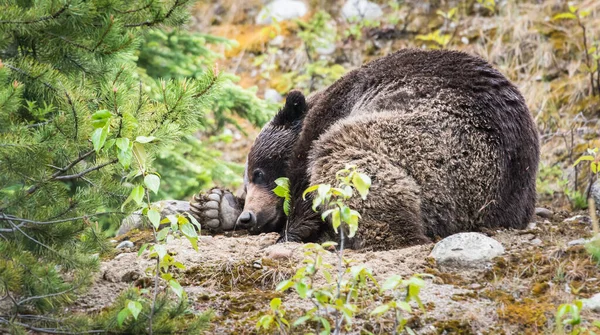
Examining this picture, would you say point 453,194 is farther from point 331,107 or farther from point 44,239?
point 44,239

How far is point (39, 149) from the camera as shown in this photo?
10.6ft

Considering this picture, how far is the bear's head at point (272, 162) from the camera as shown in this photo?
621 cm

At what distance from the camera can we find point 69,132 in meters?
3.30

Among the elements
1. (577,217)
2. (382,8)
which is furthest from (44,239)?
(382,8)

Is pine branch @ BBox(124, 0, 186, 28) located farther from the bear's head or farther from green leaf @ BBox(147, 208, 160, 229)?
the bear's head

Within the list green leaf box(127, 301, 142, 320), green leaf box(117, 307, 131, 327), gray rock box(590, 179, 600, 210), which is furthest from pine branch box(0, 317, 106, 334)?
gray rock box(590, 179, 600, 210)

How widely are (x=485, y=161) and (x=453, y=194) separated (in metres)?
0.36

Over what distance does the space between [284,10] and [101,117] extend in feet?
34.0

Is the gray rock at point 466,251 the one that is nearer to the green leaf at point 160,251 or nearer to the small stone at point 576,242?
the small stone at point 576,242

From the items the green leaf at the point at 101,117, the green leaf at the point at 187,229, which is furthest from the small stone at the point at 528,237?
the green leaf at the point at 101,117

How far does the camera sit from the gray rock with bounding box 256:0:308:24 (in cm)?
1277

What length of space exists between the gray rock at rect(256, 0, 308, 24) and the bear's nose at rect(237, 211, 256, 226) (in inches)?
289

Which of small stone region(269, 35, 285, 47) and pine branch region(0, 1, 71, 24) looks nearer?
pine branch region(0, 1, 71, 24)

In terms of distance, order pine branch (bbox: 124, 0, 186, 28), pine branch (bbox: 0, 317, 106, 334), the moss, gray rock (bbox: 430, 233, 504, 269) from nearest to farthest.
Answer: pine branch (bbox: 0, 317, 106, 334)
the moss
pine branch (bbox: 124, 0, 186, 28)
gray rock (bbox: 430, 233, 504, 269)
